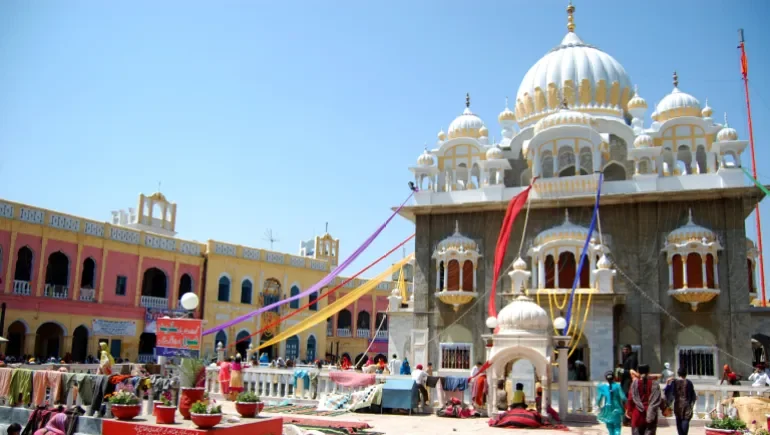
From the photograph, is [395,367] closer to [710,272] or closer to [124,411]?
[710,272]

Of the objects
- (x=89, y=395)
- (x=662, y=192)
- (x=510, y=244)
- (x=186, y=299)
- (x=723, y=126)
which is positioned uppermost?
(x=723, y=126)

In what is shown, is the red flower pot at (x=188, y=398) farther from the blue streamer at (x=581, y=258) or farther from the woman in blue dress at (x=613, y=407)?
the blue streamer at (x=581, y=258)

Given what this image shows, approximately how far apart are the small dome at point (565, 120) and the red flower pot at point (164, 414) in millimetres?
17560

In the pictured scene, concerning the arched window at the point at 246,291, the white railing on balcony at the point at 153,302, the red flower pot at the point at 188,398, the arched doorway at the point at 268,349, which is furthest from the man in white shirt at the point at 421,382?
the arched window at the point at 246,291

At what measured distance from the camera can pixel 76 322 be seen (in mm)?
32594

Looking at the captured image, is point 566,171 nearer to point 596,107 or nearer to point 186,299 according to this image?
point 596,107

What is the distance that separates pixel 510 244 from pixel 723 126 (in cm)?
834

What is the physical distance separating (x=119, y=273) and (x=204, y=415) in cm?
2521

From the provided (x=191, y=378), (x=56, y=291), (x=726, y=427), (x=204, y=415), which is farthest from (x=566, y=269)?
(x=56, y=291)

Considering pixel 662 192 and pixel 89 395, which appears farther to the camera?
pixel 662 192

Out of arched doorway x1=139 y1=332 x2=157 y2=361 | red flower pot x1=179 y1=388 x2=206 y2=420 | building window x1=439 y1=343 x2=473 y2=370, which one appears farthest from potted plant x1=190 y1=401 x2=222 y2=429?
arched doorway x1=139 y1=332 x2=157 y2=361

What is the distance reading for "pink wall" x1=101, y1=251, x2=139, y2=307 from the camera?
3428 centimetres

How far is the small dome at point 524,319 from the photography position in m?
17.0

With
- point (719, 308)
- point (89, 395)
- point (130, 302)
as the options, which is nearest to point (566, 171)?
point (719, 308)
